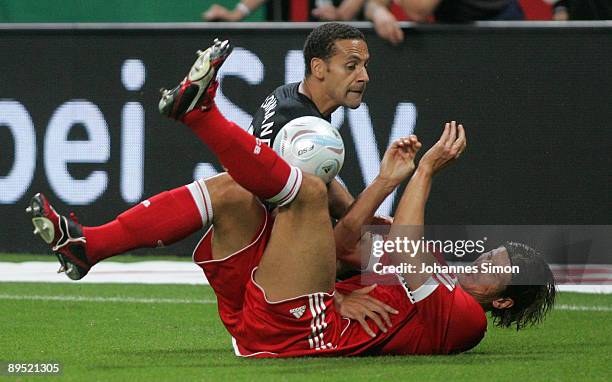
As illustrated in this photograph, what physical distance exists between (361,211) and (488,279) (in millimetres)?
628

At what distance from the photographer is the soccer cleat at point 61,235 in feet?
16.6

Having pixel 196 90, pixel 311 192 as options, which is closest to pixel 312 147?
pixel 311 192

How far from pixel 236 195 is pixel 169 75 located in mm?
4025

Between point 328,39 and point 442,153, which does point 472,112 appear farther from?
point 442,153

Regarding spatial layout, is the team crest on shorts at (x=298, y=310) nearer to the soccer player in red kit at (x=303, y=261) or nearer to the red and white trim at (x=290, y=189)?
the soccer player in red kit at (x=303, y=261)

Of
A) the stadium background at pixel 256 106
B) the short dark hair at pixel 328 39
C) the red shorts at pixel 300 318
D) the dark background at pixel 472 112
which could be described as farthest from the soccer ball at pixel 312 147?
the dark background at pixel 472 112

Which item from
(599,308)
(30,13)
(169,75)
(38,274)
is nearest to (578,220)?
(599,308)

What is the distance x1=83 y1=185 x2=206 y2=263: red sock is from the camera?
525cm

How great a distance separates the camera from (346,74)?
6.24 metres

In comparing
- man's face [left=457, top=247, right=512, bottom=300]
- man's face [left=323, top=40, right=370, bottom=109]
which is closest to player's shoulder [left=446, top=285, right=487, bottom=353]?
man's face [left=457, top=247, right=512, bottom=300]

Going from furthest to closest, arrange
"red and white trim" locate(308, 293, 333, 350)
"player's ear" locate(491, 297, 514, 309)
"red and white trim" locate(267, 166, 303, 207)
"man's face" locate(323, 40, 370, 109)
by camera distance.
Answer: "man's face" locate(323, 40, 370, 109)
"player's ear" locate(491, 297, 514, 309)
"red and white trim" locate(308, 293, 333, 350)
"red and white trim" locate(267, 166, 303, 207)

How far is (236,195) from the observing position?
535 centimetres

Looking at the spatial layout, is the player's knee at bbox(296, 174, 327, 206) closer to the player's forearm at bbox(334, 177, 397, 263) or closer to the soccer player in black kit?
the soccer player in black kit

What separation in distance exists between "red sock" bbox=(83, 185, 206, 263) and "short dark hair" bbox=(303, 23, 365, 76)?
4.29 ft
